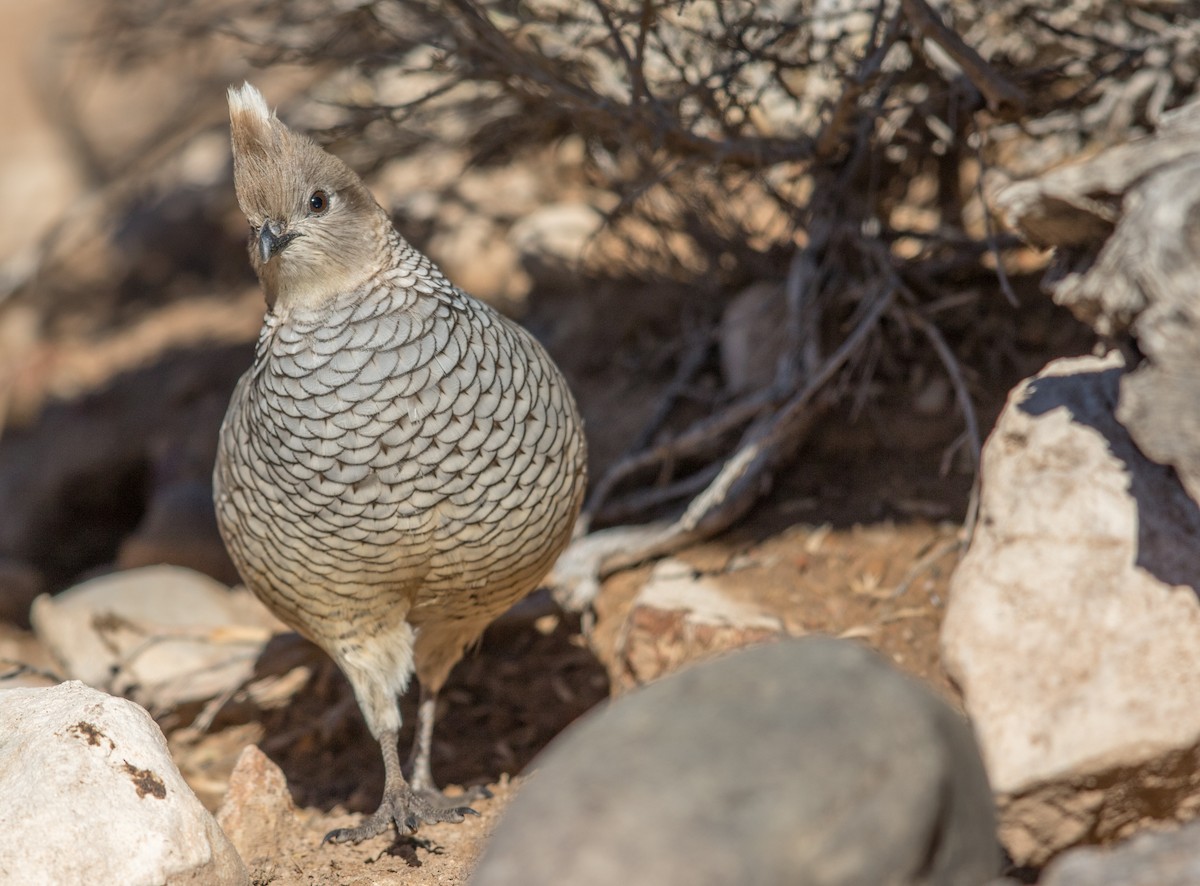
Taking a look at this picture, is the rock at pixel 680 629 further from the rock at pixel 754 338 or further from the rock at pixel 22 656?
the rock at pixel 22 656

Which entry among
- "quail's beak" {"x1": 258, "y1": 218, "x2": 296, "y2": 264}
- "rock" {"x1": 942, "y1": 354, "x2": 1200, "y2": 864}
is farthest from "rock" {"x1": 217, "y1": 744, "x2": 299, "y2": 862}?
A: "rock" {"x1": 942, "y1": 354, "x2": 1200, "y2": 864}

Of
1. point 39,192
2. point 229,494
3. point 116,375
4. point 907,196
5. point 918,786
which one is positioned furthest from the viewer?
point 39,192

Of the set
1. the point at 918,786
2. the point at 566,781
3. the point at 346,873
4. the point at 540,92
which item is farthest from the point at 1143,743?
the point at 540,92

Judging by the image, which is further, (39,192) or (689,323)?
(39,192)

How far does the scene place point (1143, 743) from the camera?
2562 millimetres

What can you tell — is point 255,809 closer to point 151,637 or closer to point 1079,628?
point 151,637

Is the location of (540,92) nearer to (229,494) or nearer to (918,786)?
(229,494)

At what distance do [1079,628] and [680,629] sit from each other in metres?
1.63

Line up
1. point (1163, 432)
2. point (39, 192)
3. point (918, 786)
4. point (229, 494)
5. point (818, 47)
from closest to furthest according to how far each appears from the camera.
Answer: point (918, 786) < point (1163, 432) < point (229, 494) < point (818, 47) < point (39, 192)

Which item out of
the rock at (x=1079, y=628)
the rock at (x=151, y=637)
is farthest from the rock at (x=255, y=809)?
the rock at (x=1079, y=628)

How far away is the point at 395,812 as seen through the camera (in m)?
3.87

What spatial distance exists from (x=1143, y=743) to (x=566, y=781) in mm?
1317

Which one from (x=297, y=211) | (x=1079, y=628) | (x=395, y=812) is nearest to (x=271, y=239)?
(x=297, y=211)

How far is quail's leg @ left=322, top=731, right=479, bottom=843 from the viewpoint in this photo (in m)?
3.81
